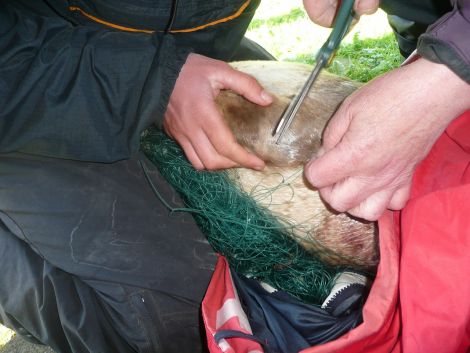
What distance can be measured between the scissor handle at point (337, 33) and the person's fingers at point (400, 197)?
32 centimetres

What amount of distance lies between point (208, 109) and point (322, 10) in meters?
0.50

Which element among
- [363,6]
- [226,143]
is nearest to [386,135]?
[226,143]

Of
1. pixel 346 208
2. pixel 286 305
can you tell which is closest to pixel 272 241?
pixel 286 305

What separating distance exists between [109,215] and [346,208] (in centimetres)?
66

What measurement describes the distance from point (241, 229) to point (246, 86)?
41 centimetres

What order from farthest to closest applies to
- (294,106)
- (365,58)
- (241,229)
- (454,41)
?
(365,58) < (241,229) < (294,106) < (454,41)

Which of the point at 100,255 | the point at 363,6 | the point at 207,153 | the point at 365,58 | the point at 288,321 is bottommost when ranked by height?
the point at 100,255

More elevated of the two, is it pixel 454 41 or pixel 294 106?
pixel 454 41

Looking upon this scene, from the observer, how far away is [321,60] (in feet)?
3.31

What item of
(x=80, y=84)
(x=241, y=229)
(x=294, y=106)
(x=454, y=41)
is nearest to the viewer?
(x=454, y=41)

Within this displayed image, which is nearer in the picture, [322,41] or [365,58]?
[365,58]

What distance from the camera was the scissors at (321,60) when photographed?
1.00 meters

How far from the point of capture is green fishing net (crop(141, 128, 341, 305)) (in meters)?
1.22

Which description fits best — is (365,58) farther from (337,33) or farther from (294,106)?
(294,106)
